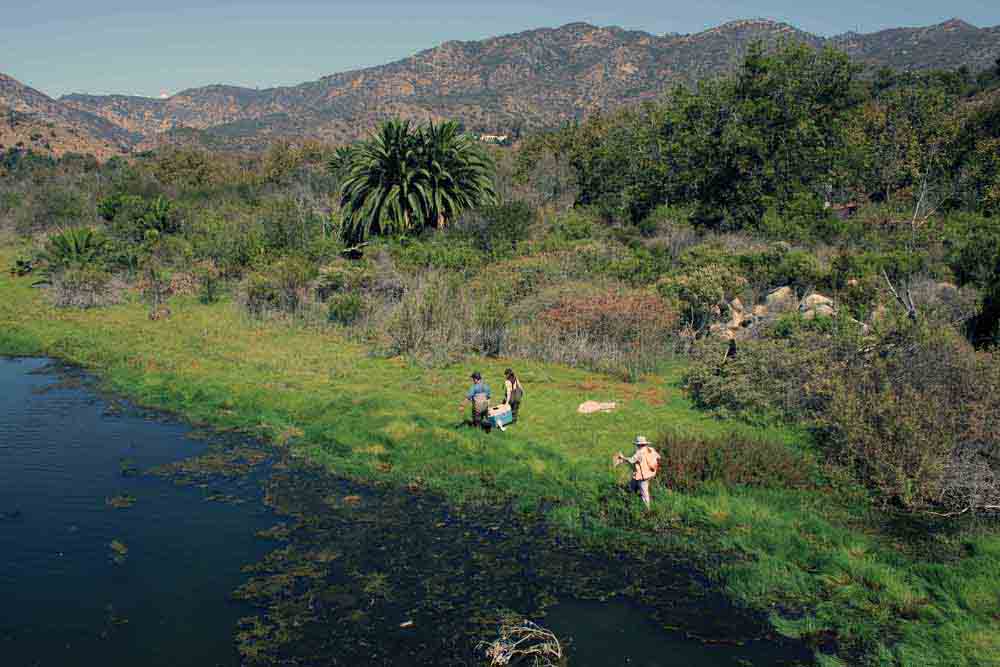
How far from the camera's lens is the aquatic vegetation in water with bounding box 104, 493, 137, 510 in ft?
38.8

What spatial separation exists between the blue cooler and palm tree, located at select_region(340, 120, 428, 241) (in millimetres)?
20457

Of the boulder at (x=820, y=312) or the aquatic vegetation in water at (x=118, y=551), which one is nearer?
the aquatic vegetation in water at (x=118, y=551)


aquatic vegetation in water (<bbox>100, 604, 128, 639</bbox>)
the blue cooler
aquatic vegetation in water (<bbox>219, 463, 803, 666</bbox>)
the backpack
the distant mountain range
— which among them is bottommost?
aquatic vegetation in water (<bbox>219, 463, 803, 666</bbox>)

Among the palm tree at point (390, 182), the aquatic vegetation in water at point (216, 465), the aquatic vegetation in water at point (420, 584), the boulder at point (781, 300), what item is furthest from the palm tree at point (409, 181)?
the aquatic vegetation in water at point (420, 584)

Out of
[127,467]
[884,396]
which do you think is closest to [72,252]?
[127,467]

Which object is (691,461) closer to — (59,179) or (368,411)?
(368,411)

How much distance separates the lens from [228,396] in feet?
56.6

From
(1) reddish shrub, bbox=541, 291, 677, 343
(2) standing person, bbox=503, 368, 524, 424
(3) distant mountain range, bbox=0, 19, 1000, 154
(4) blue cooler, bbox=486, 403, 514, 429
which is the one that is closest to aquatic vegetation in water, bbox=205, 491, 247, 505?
(4) blue cooler, bbox=486, 403, 514, 429

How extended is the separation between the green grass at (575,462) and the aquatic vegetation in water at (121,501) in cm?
315

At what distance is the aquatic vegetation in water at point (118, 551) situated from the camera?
10.1m

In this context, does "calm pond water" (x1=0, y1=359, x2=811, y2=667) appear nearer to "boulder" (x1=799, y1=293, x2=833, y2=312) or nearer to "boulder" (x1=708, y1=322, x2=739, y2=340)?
"boulder" (x1=708, y1=322, x2=739, y2=340)

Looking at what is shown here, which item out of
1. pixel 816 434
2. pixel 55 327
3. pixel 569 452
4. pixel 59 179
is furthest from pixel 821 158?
pixel 59 179

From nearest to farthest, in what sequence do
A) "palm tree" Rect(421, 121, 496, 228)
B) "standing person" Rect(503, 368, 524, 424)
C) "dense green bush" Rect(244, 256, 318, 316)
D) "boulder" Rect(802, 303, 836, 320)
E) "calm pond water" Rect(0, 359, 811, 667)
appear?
"calm pond water" Rect(0, 359, 811, 667), "standing person" Rect(503, 368, 524, 424), "boulder" Rect(802, 303, 836, 320), "dense green bush" Rect(244, 256, 318, 316), "palm tree" Rect(421, 121, 496, 228)

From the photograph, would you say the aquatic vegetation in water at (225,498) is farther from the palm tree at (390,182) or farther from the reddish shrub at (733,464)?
the palm tree at (390,182)
